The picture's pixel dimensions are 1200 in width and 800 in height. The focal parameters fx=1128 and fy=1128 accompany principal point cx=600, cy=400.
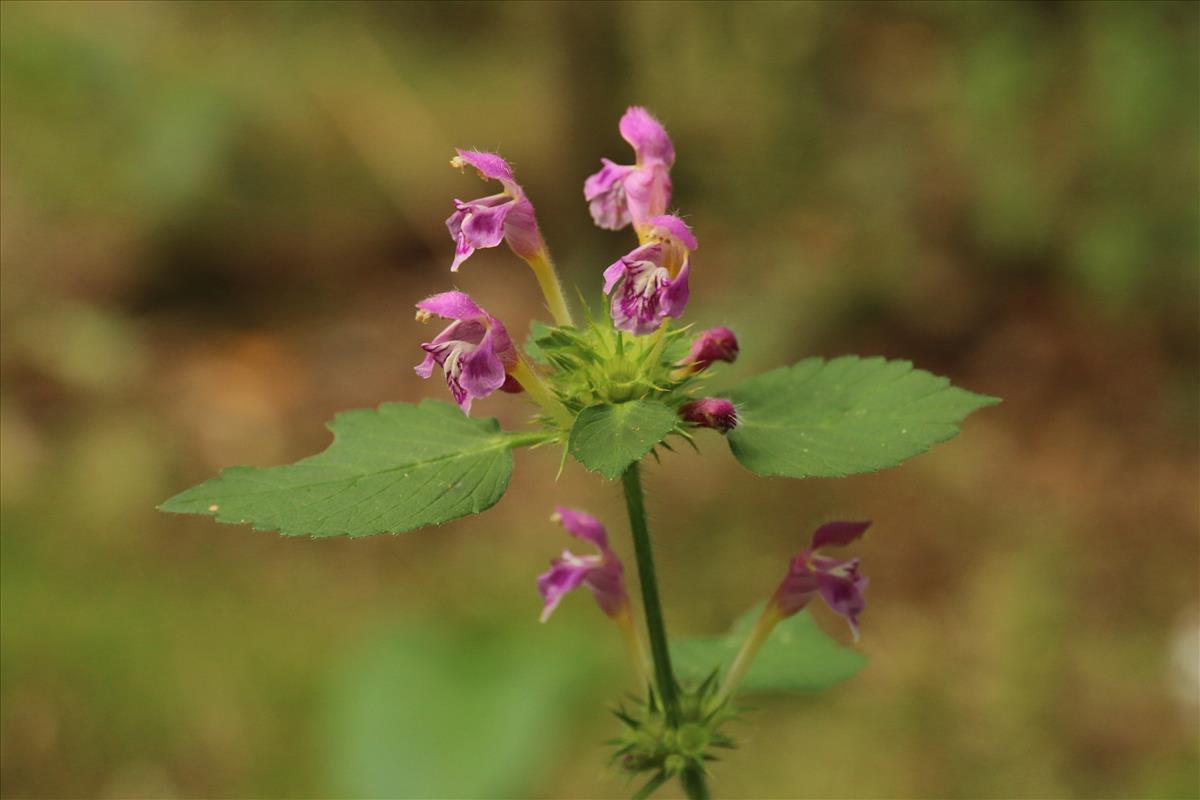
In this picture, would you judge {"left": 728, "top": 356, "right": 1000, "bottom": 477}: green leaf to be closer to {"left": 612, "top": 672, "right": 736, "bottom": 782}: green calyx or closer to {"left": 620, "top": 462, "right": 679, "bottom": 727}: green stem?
{"left": 620, "top": 462, "right": 679, "bottom": 727}: green stem

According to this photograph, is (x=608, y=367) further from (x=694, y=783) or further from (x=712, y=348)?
(x=694, y=783)

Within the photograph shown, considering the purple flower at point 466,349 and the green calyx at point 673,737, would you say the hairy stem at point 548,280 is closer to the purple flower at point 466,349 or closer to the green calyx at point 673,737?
the purple flower at point 466,349

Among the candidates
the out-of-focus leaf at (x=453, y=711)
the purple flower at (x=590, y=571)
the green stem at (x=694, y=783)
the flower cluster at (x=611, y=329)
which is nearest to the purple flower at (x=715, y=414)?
the flower cluster at (x=611, y=329)


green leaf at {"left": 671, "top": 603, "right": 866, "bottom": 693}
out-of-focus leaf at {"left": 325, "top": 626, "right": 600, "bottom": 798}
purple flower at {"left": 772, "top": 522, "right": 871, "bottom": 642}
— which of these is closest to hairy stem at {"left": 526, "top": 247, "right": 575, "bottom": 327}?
purple flower at {"left": 772, "top": 522, "right": 871, "bottom": 642}

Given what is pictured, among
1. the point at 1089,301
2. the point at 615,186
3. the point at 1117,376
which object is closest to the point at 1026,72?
the point at 1089,301

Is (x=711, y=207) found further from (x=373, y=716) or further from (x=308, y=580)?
(x=373, y=716)
